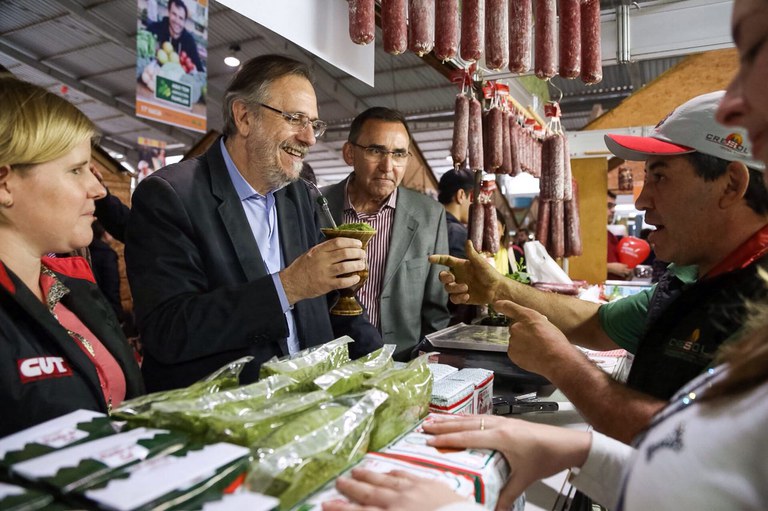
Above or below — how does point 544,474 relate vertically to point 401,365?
below

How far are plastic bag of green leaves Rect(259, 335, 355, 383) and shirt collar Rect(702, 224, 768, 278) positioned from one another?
110 centimetres

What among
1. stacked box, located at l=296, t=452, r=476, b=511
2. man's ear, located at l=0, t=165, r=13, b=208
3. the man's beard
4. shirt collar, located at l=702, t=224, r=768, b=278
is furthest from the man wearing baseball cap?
man's ear, located at l=0, t=165, r=13, b=208

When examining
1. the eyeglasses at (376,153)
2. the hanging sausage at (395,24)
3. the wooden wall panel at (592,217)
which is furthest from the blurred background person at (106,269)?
the wooden wall panel at (592,217)

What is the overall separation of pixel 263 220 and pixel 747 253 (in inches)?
65.0

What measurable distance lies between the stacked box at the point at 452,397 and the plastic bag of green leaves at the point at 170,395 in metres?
0.46

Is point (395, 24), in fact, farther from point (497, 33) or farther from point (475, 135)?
point (475, 135)

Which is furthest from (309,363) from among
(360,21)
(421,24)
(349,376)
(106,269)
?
(106,269)

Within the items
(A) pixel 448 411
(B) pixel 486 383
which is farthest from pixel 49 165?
(B) pixel 486 383

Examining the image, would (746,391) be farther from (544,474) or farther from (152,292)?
(152,292)

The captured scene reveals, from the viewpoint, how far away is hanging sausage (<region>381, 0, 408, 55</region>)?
2529 millimetres

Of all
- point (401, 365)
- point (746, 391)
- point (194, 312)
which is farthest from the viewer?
point (194, 312)

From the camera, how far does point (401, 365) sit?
139 centimetres

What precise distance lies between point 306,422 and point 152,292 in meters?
1.09

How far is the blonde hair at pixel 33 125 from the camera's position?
129 centimetres
